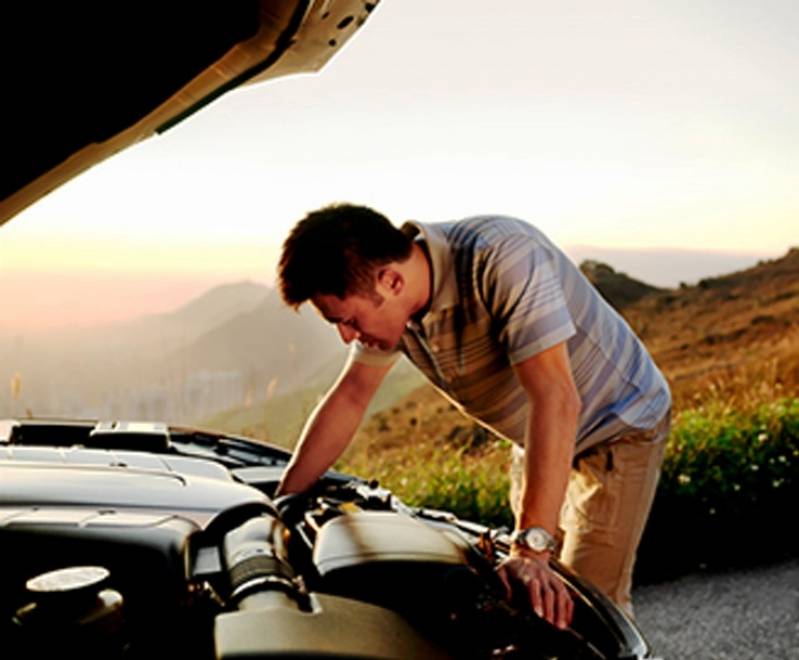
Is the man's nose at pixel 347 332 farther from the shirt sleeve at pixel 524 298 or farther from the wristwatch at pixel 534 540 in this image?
the wristwatch at pixel 534 540

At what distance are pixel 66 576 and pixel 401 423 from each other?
611 centimetres

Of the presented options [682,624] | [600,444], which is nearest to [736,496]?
[682,624]

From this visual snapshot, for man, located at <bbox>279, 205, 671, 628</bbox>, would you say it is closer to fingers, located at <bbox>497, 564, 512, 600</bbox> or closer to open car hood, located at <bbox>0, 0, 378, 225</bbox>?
fingers, located at <bbox>497, 564, 512, 600</bbox>

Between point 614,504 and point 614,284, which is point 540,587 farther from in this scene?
point 614,284

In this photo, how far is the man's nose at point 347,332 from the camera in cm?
235

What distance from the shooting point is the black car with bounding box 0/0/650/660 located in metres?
1.06

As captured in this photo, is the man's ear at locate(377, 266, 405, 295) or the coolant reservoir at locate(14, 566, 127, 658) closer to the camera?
the coolant reservoir at locate(14, 566, 127, 658)

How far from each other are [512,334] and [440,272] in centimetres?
26

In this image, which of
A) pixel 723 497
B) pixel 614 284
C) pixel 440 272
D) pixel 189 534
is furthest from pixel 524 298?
pixel 614 284

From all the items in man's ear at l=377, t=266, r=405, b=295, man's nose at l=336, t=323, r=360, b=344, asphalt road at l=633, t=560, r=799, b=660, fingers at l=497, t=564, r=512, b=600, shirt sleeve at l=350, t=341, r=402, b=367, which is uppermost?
man's ear at l=377, t=266, r=405, b=295

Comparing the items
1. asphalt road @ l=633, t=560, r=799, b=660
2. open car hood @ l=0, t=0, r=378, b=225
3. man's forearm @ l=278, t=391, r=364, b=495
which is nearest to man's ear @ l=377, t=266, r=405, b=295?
man's forearm @ l=278, t=391, r=364, b=495

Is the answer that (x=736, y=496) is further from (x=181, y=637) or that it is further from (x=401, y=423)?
(x=181, y=637)

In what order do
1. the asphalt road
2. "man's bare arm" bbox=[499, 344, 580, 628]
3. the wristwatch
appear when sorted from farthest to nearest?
the asphalt road
"man's bare arm" bbox=[499, 344, 580, 628]
the wristwatch

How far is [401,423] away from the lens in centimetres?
740
